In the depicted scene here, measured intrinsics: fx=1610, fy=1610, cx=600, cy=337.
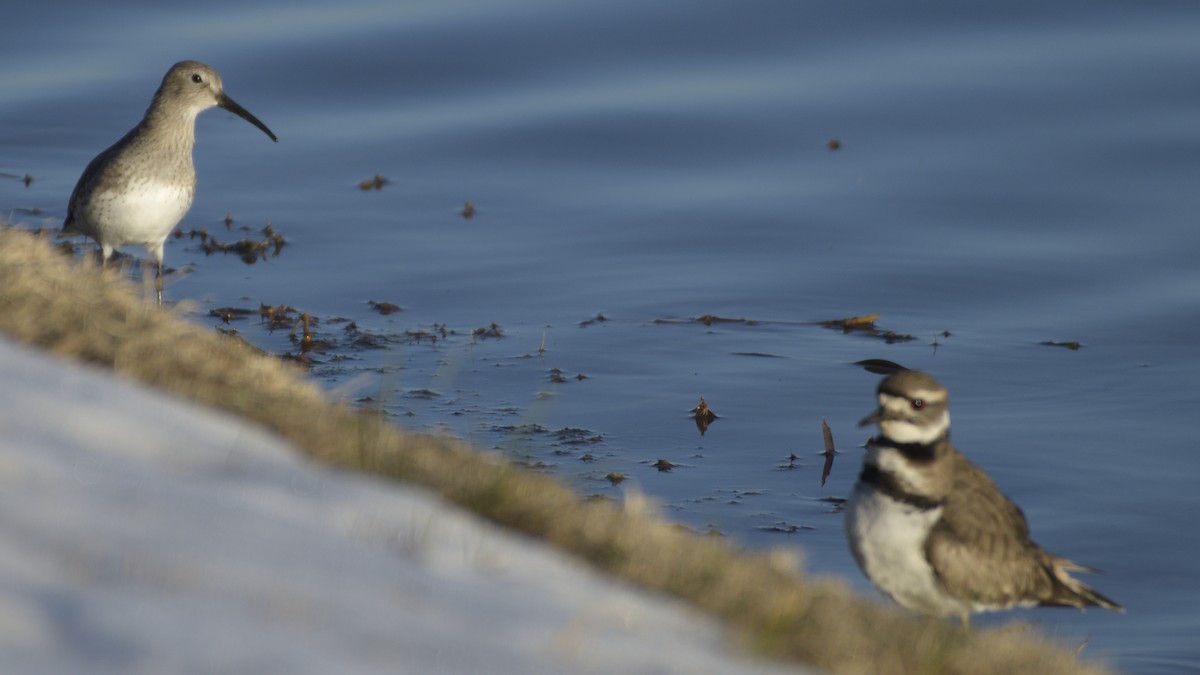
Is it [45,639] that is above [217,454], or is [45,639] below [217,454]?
below

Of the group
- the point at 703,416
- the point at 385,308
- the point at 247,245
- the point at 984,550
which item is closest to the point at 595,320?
the point at 385,308

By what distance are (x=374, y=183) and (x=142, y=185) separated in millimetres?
5382

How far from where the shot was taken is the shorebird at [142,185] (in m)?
11.3

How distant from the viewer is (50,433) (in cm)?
506

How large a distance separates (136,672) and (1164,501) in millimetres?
8578

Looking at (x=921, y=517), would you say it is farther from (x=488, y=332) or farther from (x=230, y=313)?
(x=230, y=313)

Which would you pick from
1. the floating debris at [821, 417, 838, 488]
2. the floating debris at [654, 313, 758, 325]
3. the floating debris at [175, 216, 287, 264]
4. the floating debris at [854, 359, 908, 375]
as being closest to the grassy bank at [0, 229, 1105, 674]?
the floating debris at [821, 417, 838, 488]

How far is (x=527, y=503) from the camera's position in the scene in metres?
5.67

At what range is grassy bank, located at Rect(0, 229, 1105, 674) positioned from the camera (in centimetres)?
546

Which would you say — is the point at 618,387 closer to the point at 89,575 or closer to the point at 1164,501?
the point at 1164,501

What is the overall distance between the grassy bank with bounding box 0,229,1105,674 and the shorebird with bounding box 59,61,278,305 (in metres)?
4.24

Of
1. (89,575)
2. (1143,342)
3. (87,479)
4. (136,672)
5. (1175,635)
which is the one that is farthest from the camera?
(1143,342)

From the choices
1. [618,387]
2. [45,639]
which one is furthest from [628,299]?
[45,639]

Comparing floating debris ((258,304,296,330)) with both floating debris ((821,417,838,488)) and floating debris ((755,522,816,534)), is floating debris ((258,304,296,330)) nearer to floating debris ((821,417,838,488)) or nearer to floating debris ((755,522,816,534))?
floating debris ((821,417,838,488))
